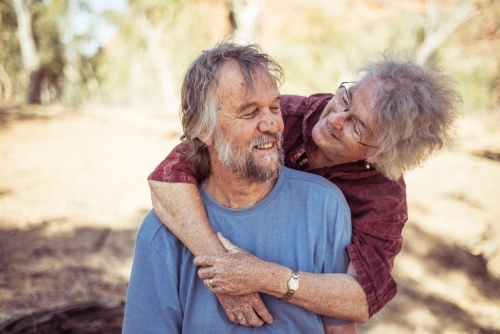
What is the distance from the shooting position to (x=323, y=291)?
1.68 m

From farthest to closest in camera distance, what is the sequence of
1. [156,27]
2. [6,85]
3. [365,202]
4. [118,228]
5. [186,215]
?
[6,85] < [156,27] < [118,228] < [365,202] < [186,215]

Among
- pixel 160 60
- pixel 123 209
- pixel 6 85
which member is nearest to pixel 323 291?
pixel 123 209

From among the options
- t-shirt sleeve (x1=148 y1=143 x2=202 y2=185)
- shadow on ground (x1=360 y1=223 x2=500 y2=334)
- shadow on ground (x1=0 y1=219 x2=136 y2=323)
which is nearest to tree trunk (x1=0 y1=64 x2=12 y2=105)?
shadow on ground (x1=0 y1=219 x2=136 y2=323)

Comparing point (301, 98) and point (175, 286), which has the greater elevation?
point (301, 98)

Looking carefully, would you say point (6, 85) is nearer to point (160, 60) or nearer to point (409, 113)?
point (160, 60)

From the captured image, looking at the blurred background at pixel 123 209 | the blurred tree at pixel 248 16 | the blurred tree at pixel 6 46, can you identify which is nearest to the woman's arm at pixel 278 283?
the blurred background at pixel 123 209

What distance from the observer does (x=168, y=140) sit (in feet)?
28.3

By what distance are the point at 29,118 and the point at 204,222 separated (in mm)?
8988

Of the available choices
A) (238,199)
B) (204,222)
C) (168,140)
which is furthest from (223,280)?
(168,140)

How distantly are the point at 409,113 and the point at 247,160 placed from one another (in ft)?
2.54

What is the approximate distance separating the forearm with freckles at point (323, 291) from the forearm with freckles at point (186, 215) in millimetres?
243

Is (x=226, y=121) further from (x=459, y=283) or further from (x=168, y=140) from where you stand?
(x=168, y=140)

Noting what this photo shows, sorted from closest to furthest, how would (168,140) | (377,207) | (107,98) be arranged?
(377,207), (168,140), (107,98)

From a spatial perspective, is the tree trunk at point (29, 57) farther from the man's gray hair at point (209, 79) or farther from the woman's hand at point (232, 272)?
the woman's hand at point (232, 272)
